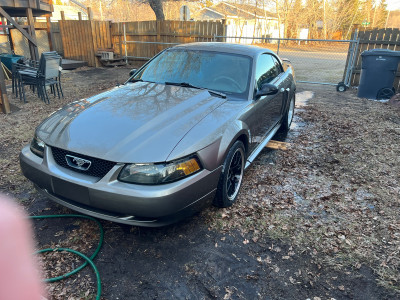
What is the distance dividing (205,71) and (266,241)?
7.24ft

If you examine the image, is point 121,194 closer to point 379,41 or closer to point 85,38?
point 379,41

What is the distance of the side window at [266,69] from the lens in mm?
3998

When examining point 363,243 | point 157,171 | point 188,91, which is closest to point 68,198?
point 157,171

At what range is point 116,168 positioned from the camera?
2373 mm

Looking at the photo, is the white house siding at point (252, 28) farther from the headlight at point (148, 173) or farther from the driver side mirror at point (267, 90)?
the headlight at point (148, 173)

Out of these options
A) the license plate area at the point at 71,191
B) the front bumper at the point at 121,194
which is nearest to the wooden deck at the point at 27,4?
the front bumper at the point at 121,194

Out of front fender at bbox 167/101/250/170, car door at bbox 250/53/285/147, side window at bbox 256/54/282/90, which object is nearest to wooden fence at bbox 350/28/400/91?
side window at bbox 256/54/282/90

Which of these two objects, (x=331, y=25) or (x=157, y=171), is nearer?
(x=157, y=171)

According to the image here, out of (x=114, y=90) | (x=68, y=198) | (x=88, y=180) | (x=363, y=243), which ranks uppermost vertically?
(x=114, y=90)

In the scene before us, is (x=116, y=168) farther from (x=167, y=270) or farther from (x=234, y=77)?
(x=234, y=77)

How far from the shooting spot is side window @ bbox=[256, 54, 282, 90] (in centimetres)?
400

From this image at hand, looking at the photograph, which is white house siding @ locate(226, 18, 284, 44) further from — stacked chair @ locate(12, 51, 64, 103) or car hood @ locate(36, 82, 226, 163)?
car hood @ locate(36, 82, 226, 163)

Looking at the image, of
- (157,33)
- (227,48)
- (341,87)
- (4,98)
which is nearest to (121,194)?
(227,48)

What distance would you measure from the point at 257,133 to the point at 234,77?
2.52ft
